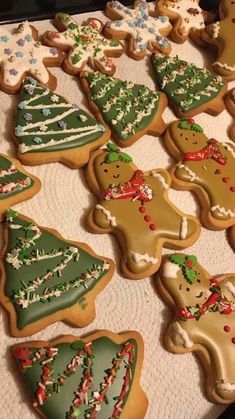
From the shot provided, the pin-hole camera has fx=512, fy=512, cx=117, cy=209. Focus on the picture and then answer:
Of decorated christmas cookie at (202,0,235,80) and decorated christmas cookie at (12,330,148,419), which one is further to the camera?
decorated christmas cookie at (202,0,235,80)

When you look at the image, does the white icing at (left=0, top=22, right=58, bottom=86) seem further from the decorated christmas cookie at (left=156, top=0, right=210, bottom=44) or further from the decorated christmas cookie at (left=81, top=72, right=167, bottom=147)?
the decorated christmas cookie at (left=156, top=0, right=210, bottom=44)

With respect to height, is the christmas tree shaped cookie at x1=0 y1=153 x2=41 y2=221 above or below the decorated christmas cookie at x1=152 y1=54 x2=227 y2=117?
below

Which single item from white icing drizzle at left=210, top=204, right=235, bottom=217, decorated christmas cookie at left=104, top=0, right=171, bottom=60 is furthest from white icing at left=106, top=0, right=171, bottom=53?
white icing drizzle at left=210, top=204, right=235, bottom=217

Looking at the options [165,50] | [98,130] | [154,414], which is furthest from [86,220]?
[165,50]

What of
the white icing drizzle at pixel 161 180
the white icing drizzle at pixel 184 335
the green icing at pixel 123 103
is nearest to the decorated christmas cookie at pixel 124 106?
the green icing at pixel 123 103

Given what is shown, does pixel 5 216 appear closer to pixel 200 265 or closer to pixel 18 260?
pixel 18 260

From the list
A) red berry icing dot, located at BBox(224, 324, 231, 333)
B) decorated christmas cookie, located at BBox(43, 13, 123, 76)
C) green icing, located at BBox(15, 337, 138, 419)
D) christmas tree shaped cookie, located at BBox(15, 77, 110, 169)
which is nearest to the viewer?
green icing, located at BBox(15, 337, 138, 419)

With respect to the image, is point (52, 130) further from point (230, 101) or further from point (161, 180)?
point (230, 101)
